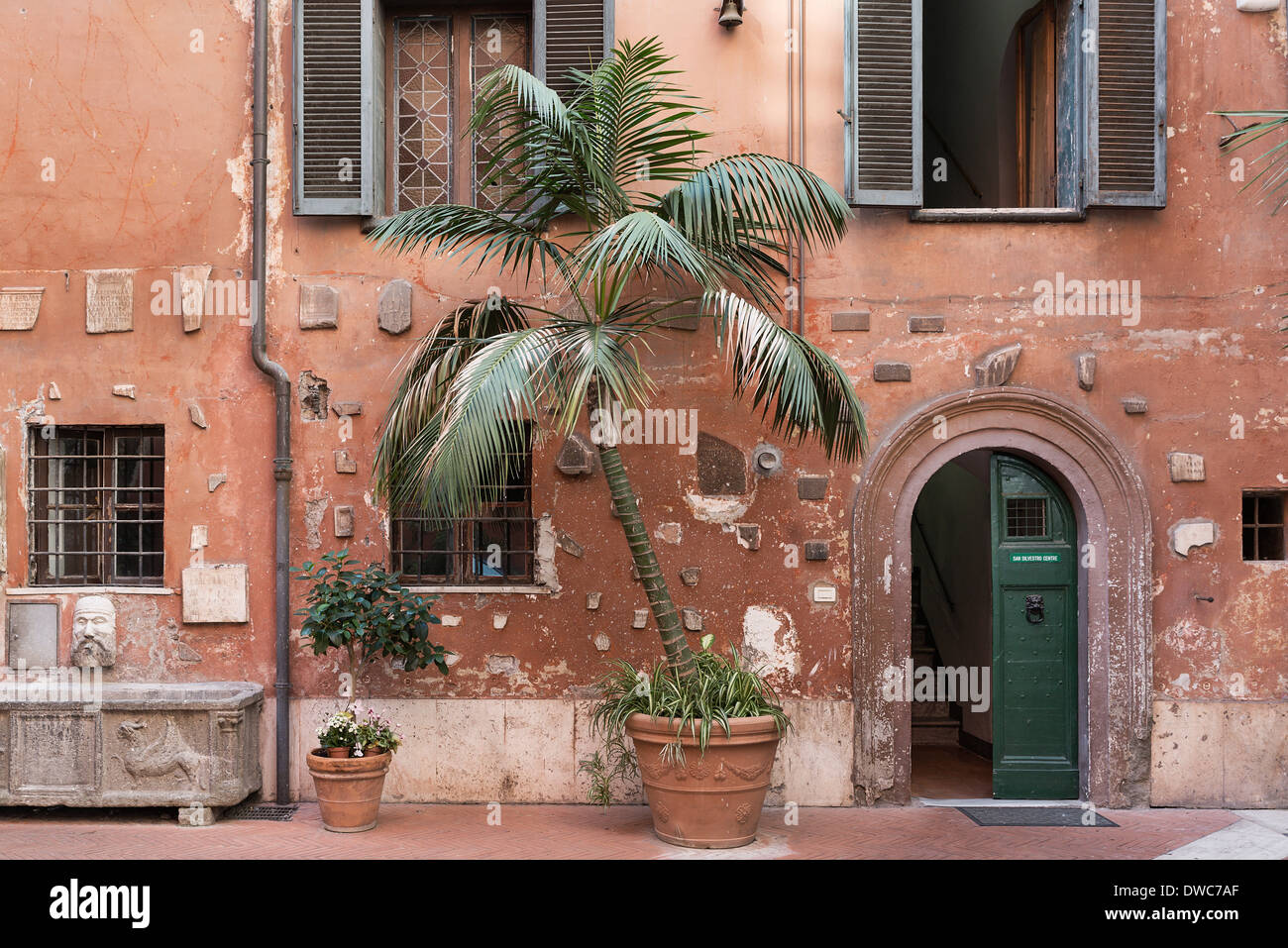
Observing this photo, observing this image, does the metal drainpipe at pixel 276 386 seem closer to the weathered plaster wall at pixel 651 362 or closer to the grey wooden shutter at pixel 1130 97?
Answer: the weathered plaster wall at pixel 651 362

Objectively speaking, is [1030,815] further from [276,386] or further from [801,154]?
[276,386]

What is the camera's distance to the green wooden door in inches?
304

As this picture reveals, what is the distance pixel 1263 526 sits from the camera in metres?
7.69

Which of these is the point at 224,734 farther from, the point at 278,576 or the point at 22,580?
the point at 22,580

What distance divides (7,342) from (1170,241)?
7.99 metres

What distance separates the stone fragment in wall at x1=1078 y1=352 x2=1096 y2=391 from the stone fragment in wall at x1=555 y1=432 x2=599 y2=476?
10.8 feet

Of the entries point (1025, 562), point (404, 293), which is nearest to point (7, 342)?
point (404, 293)

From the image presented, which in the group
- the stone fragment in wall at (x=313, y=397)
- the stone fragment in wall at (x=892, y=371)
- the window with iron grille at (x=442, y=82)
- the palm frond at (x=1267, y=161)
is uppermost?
the window with iron grille at (x=442, y=82)

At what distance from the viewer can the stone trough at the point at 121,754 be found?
22.7 ft

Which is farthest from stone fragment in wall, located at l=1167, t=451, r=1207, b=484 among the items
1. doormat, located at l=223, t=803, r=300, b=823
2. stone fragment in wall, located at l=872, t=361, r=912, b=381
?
doormat, located at l=223, t=803, r=300, b=823

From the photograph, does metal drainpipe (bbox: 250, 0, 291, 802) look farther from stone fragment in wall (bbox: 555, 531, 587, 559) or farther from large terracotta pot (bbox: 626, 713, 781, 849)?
large terracotta pot (bbox: 626, 713, 781, 849)

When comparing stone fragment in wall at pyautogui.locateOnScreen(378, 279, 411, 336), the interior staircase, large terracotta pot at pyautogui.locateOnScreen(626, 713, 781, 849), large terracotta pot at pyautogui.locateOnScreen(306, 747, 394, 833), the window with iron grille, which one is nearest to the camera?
large terracotta pot at pyautogui.locateOnScreen(626, 713, 781, 849)

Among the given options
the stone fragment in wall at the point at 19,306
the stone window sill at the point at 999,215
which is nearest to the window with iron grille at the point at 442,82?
the stone fragment in wall at the point at 19,306

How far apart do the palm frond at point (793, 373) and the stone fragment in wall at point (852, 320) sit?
1.19 metres
